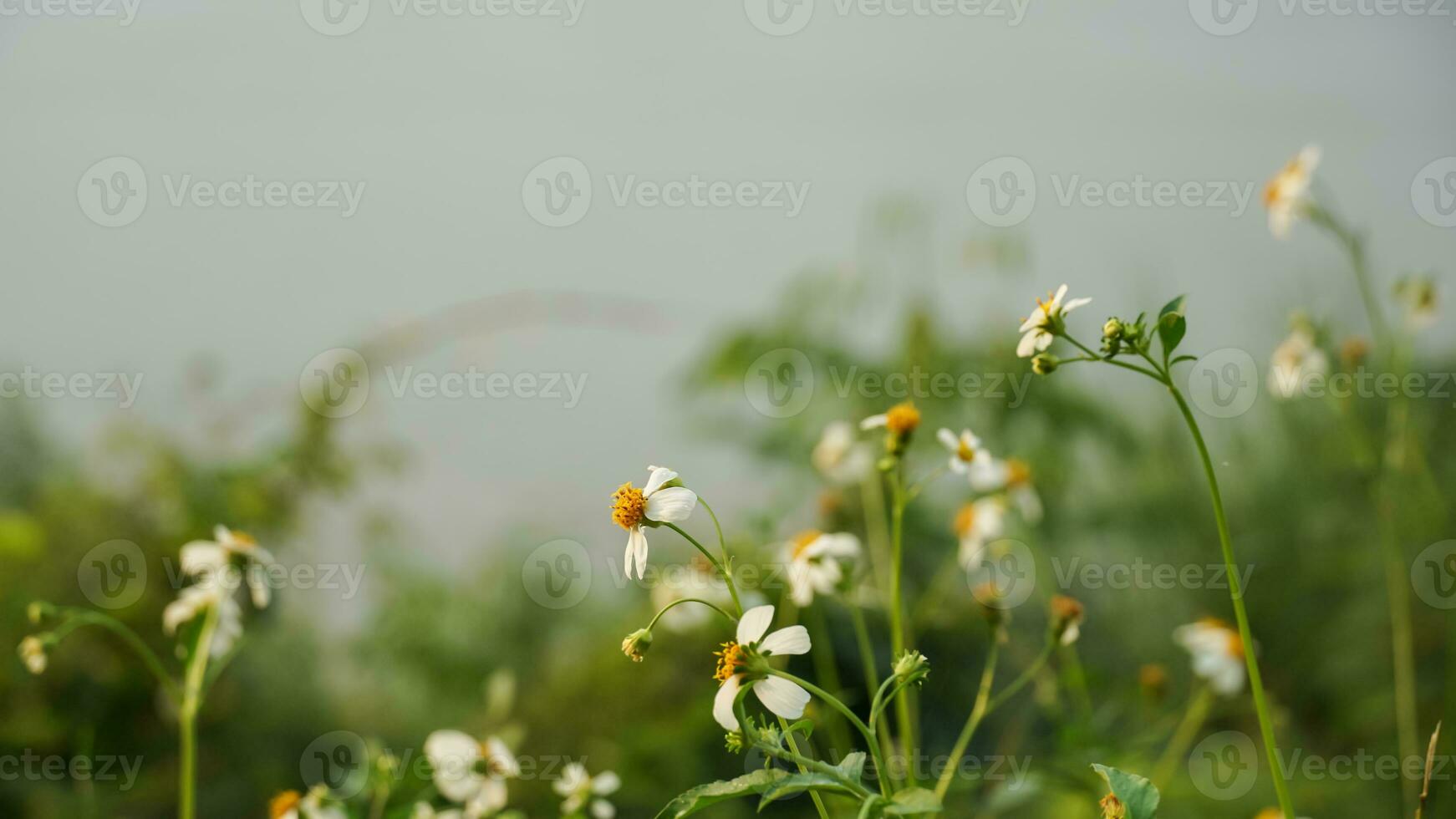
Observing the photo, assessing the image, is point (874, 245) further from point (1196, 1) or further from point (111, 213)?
point (111, 213)

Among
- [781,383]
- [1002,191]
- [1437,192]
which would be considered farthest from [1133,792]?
[1437,192]

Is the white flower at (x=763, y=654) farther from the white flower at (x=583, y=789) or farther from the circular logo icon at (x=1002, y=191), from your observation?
the circular logo icon at (x=1002, y=191)

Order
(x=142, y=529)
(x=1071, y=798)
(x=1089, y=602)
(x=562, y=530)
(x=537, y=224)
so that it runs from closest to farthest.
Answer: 1. (x=1071, y=798)
2. (x=142, y=529)
3. (x=1089, y=602)
4. (x=562, y=530)
5. (x=537, y=224)

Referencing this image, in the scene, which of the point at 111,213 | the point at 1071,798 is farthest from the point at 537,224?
the point at 1071,798

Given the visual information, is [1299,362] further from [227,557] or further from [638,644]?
[227,557]

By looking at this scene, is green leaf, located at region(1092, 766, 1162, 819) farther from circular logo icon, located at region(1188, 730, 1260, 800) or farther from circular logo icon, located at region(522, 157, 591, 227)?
circular logo icon, located at region(522, 157, 591, 227)
